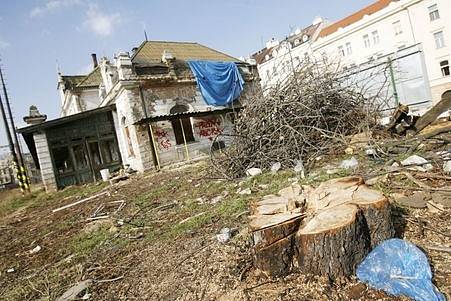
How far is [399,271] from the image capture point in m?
2.36

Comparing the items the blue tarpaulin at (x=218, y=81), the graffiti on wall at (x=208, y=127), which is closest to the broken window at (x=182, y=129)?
the graffiti on wall at (x=208, y=127)

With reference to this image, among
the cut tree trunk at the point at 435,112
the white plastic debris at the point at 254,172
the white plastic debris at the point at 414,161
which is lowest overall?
the white plastic debris at the point at 414,161

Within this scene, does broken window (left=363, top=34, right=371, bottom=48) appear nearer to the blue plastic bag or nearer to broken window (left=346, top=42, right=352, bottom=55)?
broken window (left=346, top=42, right=352, bottom=55)

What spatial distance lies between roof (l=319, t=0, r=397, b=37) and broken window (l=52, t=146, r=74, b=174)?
31.7 meters

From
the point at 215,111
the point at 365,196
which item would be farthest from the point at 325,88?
the point at 215,111

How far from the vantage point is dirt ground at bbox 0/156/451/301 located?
2.65 metres

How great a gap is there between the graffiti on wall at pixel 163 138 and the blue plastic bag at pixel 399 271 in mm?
13121

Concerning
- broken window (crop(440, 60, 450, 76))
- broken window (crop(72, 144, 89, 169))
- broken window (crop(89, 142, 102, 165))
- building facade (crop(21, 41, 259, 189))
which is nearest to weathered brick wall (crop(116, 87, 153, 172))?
building facade (crop(21, 41, 259, 189))

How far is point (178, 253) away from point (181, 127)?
12.1 meters

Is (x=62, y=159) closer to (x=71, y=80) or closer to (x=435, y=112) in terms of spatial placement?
(x=71, y=80)

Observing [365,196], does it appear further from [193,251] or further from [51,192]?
[51,192]

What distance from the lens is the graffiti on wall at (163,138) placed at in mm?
14852

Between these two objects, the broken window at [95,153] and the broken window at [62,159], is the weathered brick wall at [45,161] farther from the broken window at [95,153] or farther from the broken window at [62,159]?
the broken window at [95,153]

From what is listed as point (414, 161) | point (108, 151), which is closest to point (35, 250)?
point (414, 161)
